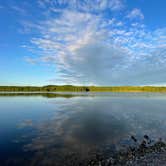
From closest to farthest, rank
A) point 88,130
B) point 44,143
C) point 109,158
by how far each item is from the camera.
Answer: point 109,158
point 44,143
point 88,130

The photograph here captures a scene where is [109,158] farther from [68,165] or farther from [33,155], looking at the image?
[33,155]

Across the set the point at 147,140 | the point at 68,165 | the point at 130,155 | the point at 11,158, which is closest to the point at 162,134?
the point at 147,140

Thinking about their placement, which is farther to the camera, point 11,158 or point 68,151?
point 68,151

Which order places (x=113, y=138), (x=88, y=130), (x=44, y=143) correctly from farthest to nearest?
1. (x=88, y=130)
2. (x=113, y=138)
3. (x=44, y=143)

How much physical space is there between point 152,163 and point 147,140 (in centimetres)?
430

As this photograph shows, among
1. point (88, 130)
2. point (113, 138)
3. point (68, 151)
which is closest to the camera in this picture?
point (68, 151)

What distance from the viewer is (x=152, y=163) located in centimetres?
781

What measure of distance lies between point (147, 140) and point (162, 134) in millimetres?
2328

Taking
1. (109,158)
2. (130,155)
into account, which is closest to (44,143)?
(109,158)

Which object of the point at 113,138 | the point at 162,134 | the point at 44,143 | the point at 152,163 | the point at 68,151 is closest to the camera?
the point at 152,163

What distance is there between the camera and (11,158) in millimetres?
8727

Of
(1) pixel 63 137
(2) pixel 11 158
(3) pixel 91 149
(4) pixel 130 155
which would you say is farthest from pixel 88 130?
(2) pixel 11 158

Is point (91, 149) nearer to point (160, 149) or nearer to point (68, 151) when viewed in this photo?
point (68, 151)

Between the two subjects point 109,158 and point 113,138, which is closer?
point 109,158
